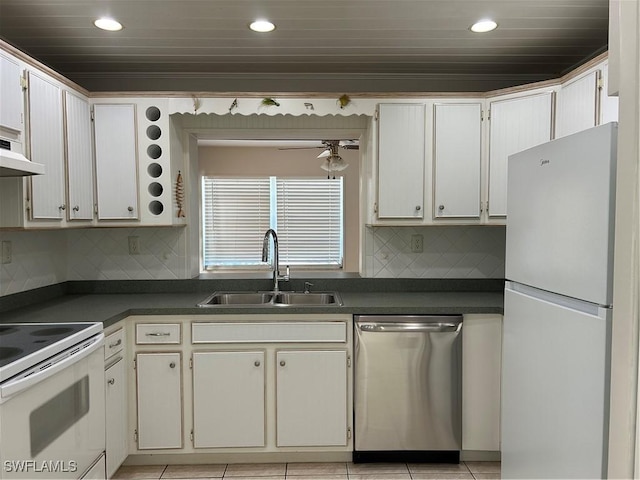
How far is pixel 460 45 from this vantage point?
8.29 feet

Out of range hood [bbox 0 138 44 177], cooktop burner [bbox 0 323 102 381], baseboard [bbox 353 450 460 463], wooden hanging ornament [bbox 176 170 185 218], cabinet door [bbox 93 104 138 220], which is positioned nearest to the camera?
cooktop burner [bbox 0 323 102 381]

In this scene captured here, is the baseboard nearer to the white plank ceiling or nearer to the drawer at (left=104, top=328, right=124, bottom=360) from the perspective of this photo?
the drawer at (left=104, top=328, right=124, bottom=360)

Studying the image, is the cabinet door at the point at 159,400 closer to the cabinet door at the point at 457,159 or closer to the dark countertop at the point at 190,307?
the dark countertop at the point at 190,307

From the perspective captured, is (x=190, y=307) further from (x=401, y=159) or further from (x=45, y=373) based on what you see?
(x=401, y=159)

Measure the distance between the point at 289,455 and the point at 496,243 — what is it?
1935mm

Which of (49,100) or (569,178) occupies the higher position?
(49,100)

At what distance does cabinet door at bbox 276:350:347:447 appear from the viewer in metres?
2.46

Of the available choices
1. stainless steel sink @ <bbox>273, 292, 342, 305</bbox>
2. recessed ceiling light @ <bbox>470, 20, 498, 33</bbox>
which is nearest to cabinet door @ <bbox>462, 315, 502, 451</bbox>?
stainless steel sink @ <bbox>273, 292, 342, 305</bbox>

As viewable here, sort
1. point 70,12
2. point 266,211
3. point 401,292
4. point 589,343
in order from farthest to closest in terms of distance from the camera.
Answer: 1. point 266,211
2. point 401,292
3. point 70,12
4. point 589,343

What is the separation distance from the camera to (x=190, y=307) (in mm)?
2447

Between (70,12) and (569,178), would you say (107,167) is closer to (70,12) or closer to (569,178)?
(70,12)

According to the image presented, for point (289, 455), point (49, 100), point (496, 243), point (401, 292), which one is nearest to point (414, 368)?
point (401, 292)

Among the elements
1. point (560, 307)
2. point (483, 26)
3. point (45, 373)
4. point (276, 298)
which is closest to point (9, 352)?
point (45, 373)

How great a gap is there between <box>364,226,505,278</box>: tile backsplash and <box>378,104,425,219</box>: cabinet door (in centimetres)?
35
